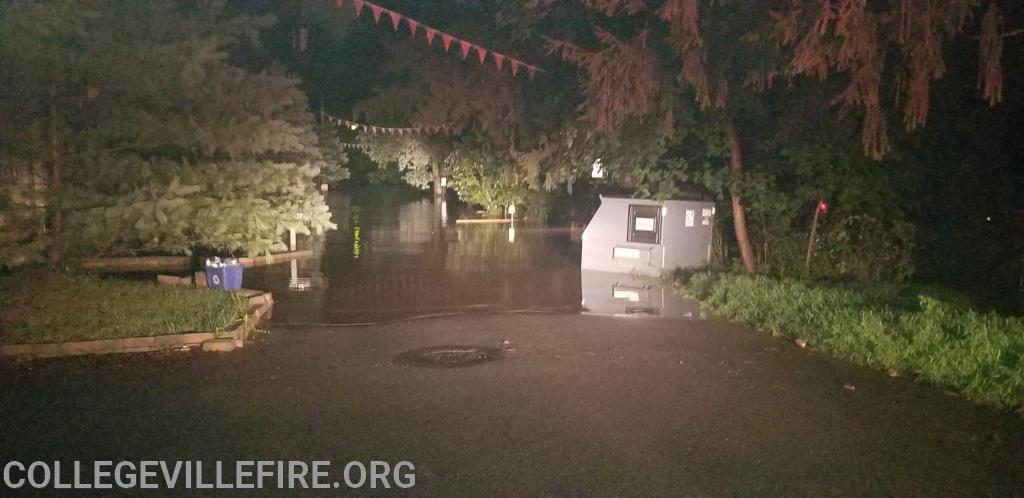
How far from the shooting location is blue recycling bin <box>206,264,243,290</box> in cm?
→ 1323

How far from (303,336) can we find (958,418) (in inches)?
289

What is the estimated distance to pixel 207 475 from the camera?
6.06 meters

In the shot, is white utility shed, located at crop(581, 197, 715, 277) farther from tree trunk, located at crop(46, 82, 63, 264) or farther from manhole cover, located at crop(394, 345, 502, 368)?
tree trunk, located at crop(46, 82, 63, 264)

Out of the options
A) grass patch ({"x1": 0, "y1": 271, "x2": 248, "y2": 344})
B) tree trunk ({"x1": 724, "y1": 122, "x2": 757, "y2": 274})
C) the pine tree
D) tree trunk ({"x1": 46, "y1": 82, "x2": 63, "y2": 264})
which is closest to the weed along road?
grass patch ({"x1": 0, "y1": 271, "x2": 248, "y2": 344})

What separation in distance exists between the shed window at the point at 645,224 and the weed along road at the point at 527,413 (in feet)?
14.7

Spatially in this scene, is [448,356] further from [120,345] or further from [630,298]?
[630,298]

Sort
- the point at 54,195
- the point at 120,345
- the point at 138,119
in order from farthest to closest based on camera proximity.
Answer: the point at 138,119
the point at 54,195
the point at 120,345

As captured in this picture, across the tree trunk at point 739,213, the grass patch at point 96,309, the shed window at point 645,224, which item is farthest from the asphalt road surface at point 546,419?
the shed window at point 645,224

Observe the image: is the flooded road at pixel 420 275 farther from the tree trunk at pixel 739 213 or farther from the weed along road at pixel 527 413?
the tree trunk at pixel 739 213

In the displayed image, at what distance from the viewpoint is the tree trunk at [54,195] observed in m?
11.3

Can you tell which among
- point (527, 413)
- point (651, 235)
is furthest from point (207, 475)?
point (651, 235)

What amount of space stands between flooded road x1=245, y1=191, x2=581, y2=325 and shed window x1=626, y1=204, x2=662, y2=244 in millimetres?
1379

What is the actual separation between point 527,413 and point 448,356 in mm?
2498

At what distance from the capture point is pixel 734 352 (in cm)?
1009
